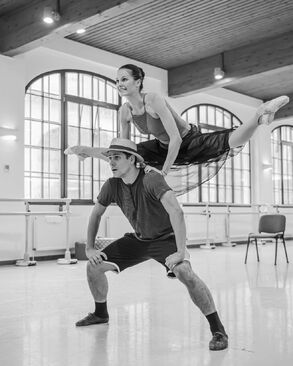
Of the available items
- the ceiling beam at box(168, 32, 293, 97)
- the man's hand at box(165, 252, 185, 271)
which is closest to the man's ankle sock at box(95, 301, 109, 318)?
the man's hand at box(165, 252, 185, 271)

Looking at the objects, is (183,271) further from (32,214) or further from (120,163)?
(32,214)

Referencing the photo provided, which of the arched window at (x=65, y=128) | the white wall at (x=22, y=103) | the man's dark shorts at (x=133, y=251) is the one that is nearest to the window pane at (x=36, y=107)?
the arched window at (x=65, y=128)

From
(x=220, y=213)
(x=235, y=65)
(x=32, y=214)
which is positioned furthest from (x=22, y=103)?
(x=220, y=213)

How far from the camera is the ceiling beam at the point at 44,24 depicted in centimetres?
661

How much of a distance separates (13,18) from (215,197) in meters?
6.58

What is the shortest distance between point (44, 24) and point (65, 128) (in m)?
2.30

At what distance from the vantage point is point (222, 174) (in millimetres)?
12461

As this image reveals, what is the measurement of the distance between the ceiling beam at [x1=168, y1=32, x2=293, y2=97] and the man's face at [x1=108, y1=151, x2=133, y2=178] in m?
6.78

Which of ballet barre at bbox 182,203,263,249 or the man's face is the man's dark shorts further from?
ballet barre at bbox 182,203,263,249

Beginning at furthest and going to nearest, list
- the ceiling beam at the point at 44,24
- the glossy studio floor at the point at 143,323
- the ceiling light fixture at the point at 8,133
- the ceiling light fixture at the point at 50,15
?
the ceiling light fixture at the point at 8,133 < the ceiling light fixture at the point at 50,15 < the ceiling beam at the point at 44,24 < the glossy studio floor at the point at 143,323

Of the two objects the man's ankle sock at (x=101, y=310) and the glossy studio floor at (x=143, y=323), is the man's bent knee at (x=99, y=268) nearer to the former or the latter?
the man's ankle sock at (x=101, y=310)

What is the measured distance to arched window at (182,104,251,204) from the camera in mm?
11836

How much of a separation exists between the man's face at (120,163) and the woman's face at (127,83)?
1.28ft

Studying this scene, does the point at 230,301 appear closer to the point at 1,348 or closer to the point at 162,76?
the point at 1,348
